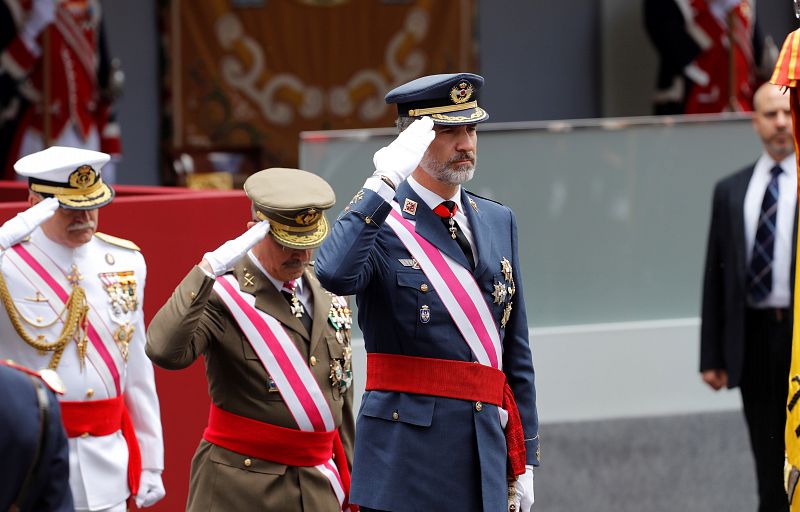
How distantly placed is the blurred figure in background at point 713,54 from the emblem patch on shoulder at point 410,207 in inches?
235

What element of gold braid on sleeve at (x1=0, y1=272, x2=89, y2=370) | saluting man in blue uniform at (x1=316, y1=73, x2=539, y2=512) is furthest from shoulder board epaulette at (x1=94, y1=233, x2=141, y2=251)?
saluting man in blue uniform at (x1=316, y1=73, x2=539, y2=512)

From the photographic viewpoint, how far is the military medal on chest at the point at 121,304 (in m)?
5.21

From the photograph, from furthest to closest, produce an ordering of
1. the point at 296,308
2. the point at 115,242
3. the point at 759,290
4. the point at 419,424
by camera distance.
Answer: the point at 759,290 → the point at 115,242 → the point at 296,308 → the point at 419,424

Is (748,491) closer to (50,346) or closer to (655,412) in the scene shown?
(655,412)

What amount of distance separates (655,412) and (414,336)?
3.31 meters

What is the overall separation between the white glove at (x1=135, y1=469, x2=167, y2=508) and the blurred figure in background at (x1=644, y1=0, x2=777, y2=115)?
5730 mm

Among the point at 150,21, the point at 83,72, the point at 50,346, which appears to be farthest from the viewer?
the point at 150,21

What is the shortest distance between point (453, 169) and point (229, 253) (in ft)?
2.06

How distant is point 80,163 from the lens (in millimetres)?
5172

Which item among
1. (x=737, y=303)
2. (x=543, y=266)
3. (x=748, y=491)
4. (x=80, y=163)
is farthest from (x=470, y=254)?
→ (x=748, y=491)

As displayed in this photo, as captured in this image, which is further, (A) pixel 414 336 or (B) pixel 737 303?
(B) pixel 737 303

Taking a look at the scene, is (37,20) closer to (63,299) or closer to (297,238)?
(63,299)

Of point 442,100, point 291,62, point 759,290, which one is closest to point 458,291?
point 442,100

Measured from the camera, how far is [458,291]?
4.45 m
